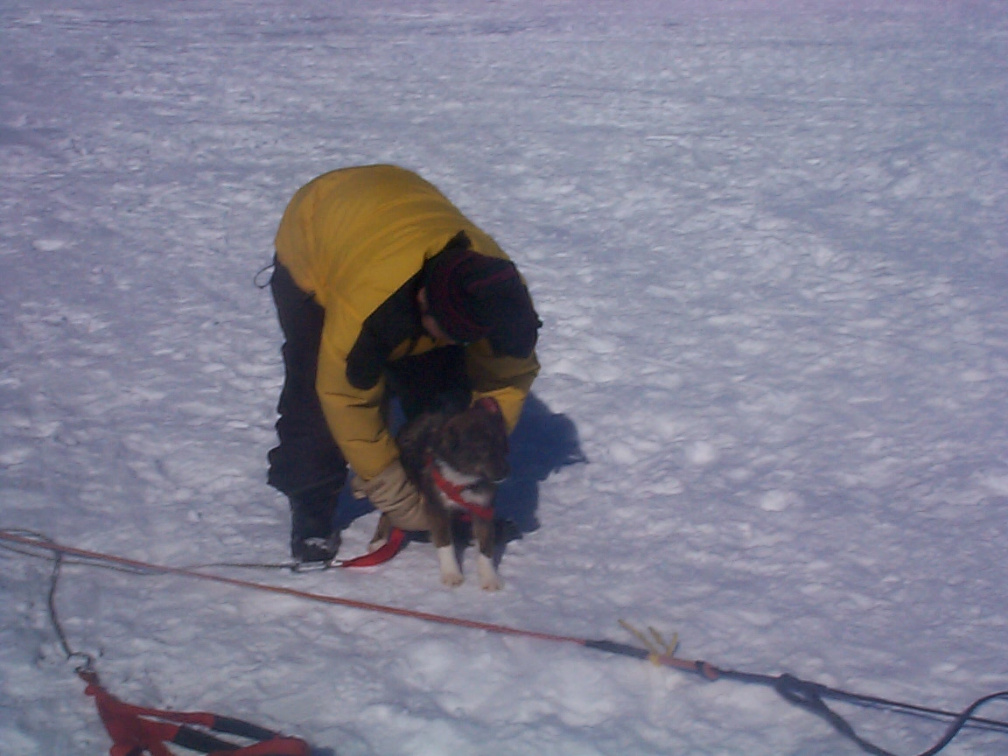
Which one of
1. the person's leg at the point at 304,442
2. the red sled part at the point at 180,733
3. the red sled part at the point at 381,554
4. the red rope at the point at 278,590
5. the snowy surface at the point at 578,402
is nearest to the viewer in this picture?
the red sled part at the point at 180,733

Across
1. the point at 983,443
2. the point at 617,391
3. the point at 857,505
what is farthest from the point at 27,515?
the point at 983,443

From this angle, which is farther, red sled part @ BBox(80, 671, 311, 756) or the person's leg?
the person's leg

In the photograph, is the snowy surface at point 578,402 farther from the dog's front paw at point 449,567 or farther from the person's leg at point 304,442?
the person's leg at point 304,442

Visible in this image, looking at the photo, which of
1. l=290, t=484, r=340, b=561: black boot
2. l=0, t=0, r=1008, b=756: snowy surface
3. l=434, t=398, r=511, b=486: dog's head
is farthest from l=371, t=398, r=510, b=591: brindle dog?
l=290, t=484, r=340, b=561: black boot

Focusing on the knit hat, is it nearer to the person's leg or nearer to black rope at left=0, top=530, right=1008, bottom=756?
the person's leg

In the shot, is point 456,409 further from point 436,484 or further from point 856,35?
point 856,35

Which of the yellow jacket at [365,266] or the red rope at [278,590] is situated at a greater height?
the yellow jacket at [365,266]

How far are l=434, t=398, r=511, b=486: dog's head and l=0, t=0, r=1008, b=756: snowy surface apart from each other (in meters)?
0.59

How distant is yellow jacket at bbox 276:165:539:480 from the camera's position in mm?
3268

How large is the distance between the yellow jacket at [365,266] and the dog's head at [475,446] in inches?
7.5

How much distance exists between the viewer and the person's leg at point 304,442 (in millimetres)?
3861

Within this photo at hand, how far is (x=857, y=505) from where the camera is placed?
4473 millimetres

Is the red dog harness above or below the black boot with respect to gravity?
above

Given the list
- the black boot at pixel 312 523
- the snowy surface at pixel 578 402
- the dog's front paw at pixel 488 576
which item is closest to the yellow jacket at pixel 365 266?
the black boot at pixel 312 523
